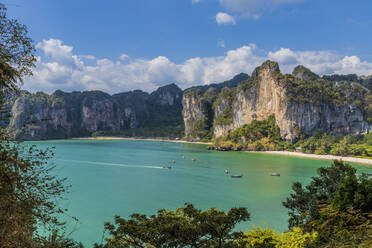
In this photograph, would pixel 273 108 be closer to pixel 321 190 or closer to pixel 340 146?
pixel 340 146

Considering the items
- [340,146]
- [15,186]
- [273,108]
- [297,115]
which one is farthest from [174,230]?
[273,108]

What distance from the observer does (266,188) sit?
31828 millimetres

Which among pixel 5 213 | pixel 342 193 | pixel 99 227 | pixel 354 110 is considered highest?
pixel 354 110

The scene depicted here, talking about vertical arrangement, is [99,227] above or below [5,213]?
below

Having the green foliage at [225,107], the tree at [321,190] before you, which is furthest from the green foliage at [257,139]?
the tree at [321,190]

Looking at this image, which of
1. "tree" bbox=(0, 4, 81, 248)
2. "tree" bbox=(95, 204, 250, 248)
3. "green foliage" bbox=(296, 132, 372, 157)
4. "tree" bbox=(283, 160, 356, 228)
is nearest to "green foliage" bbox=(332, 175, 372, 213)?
"tree" bbox=(283, 160, 356, 228)

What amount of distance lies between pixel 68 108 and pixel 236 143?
13667cm

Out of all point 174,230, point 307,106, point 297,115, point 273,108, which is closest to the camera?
point 174,230

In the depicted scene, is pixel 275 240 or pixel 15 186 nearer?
pixel 15 186

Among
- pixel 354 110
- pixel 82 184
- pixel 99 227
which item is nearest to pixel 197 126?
pixel 354 110

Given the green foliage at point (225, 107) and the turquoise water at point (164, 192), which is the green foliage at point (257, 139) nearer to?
the green foliage at point (225, 107)

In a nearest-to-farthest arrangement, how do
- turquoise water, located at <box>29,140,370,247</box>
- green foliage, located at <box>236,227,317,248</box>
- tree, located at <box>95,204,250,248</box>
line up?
tree, located at <box>95,204,250,248</box> < green foliage, located at <box>236,227,317,248</box> < turquoise water, located at <box>29,140,370,247</box>

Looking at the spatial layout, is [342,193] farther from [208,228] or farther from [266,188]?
[266,188]

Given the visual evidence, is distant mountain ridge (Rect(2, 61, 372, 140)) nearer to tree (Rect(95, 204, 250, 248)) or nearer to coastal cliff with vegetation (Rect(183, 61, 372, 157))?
coastal cliff with vegetation (Rect(183, 61, 372, 157))
